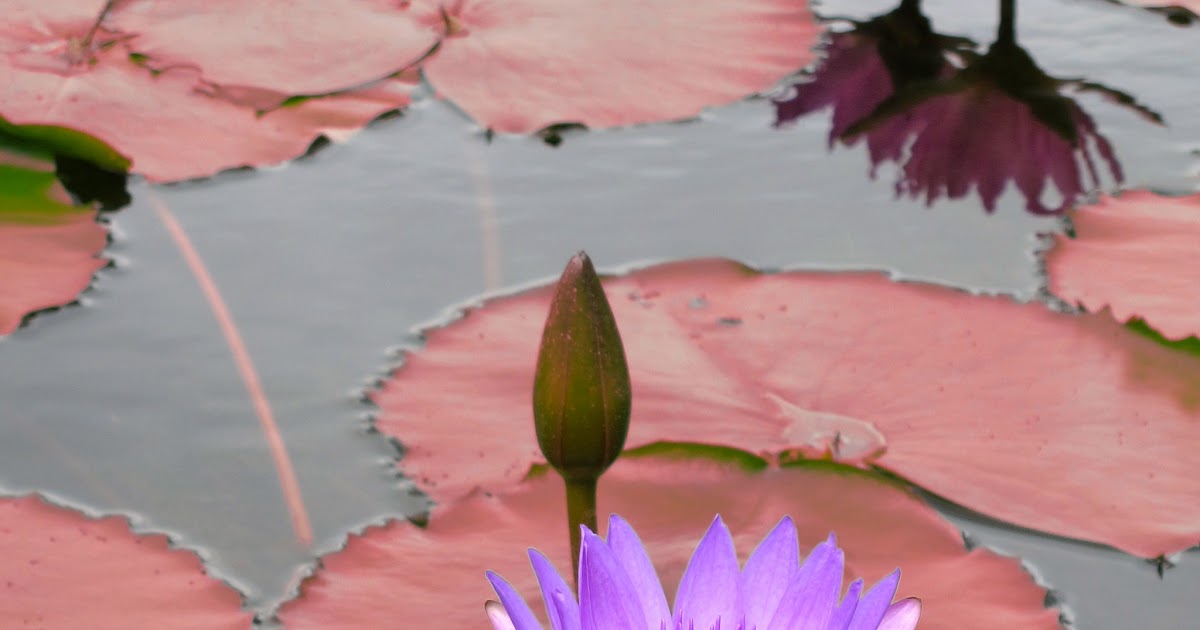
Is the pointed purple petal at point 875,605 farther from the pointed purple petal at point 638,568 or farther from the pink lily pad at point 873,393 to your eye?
the pink lily pad at point 873,393

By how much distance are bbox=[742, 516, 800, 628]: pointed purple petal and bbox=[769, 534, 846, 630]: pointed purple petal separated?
2cm

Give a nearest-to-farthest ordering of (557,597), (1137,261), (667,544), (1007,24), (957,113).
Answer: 1. (557,597)
2. (667,544)
3. (1137,261)
4. (957,113)
5. (1007,24)

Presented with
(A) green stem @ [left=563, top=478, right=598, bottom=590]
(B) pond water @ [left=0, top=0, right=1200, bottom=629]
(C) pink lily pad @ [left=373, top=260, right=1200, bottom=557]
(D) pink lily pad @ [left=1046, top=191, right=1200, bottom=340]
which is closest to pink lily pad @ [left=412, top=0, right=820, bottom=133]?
(B) pond water @ [left=0, top=0, right=1200, bottom=629]

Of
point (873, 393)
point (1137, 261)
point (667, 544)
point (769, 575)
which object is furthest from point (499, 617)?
point (1137, 261)

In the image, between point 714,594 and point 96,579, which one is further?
point 96,579

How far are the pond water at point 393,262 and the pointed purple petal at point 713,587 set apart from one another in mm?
509

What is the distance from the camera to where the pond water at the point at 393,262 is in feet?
4.30

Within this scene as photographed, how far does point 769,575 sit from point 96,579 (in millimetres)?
690

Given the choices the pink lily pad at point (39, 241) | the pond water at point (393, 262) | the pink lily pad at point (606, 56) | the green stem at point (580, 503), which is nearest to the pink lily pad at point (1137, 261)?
the pond water at point (393, 262)

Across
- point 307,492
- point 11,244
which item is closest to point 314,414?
point 307,492

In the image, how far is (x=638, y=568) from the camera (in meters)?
0.78

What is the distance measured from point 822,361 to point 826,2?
109 cm

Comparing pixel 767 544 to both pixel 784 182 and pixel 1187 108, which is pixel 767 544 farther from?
pixel 1187 108

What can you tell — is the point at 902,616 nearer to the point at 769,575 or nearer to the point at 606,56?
the point at 769,575
